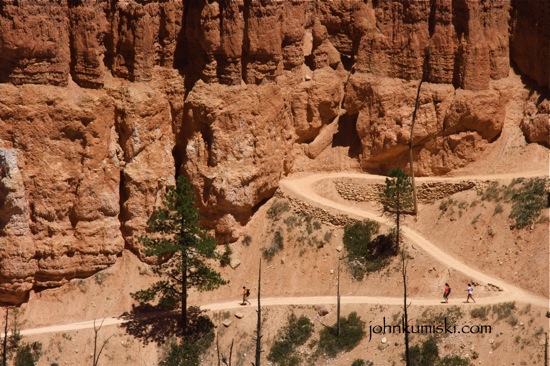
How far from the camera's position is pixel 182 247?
71875 millimetres

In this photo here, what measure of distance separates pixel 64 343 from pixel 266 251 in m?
13.0

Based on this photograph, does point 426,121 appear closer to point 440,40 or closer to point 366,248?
point 440,40

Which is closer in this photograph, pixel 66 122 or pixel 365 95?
pixel 66 122

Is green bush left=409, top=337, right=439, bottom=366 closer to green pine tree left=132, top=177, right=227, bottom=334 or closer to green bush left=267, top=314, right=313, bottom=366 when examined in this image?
green bush left=267, top=314, right=313, bottom=366

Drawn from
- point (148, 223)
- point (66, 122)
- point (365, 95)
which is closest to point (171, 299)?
point (148, 223)

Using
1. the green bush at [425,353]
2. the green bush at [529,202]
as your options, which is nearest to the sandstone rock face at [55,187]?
the green bush at [425,353]

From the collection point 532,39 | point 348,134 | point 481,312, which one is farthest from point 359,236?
point 532,39

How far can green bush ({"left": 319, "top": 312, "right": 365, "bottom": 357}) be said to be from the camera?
233 ft

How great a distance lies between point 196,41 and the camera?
76.4 metres

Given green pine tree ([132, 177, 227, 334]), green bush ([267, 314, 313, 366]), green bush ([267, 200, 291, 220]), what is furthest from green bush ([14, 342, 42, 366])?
green bush ([267, 200, 291, 220])

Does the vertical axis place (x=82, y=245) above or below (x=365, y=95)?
below

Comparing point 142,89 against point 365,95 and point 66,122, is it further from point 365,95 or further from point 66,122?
point 365,95

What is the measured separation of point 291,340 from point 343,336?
116 inches

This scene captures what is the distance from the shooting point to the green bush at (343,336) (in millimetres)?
71062
